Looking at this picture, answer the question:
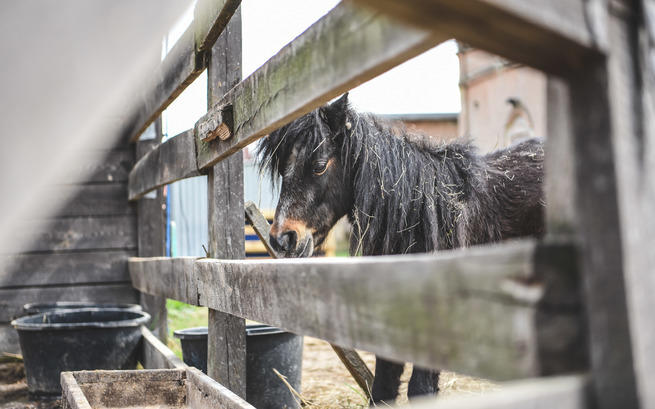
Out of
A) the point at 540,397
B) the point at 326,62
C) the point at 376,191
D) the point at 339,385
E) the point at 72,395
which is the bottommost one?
the point at 339,385

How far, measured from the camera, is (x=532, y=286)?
2.07 ft

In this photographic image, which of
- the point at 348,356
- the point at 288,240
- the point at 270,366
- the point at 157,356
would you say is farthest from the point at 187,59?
the point at 348,356

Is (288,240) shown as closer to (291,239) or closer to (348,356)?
(291,239)

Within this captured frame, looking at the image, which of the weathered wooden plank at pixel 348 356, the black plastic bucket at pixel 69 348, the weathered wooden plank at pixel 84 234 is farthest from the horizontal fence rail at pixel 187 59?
the black plastic bucket at pixel 69 348

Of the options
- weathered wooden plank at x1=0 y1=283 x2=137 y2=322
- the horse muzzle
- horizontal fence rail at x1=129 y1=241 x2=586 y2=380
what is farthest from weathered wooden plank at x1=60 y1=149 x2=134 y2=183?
horizontal fence rail at x1=129 y1=241 x2=586 y2=380

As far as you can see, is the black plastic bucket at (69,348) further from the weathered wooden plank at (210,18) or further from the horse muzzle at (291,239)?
the weathered wooden plank at (210,18)

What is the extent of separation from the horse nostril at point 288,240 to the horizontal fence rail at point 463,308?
139 centimetres

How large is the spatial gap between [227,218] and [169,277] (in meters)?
0.68

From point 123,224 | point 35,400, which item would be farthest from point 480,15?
point 123,224

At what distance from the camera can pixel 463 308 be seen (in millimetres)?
687

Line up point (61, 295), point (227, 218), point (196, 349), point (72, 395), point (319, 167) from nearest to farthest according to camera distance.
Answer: point (72, 395) < point (227, 218) < point (319, 167) < point (196, 349) < point (61, 295)

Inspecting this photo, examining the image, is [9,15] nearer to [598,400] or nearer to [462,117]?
[598,400]

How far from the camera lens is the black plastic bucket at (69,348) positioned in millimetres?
2777

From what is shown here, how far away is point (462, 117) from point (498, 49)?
497 inches
